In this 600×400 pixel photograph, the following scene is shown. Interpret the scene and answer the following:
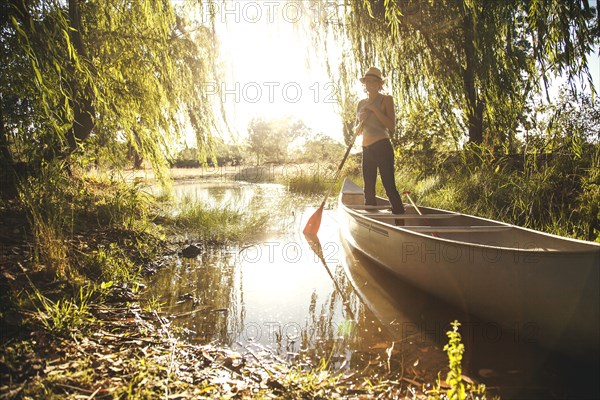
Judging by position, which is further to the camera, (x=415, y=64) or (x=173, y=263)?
(x=415, y=64)

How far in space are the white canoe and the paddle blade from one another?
290 centimetres

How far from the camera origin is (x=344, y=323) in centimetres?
311

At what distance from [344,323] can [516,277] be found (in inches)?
55.6

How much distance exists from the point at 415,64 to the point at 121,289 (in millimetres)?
6084

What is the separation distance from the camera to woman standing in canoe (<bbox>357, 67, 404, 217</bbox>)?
15.5ft

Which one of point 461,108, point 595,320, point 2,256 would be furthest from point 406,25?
point 2,256

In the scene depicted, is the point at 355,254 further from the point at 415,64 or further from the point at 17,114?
the point at 17,114

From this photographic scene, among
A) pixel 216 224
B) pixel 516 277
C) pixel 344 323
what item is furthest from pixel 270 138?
pixel 516 277

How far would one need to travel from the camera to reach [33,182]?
12.5 feet

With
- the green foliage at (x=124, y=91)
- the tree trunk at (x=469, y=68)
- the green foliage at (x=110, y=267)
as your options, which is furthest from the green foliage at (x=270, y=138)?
the green foliage at (x=110, y=267)

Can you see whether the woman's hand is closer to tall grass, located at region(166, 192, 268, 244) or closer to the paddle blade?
→ the paddle blade

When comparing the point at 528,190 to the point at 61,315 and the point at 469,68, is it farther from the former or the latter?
the point at 61,315

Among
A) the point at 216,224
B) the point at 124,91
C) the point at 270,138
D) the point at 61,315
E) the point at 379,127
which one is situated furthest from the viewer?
the point at 270,138

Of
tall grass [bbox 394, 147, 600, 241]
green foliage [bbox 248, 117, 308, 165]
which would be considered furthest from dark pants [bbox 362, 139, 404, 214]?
green foliage [bbox 248, 117, 308, 165]
